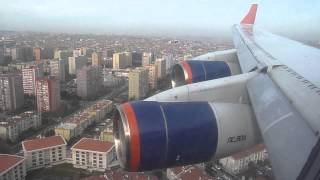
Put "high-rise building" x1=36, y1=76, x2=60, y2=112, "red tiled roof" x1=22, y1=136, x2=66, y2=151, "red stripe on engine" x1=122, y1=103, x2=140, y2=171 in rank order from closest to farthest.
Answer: "red stripe on engine" x1=122, y1=103, x2=140, y2=171 < "red tiled roof" x1=22, y1=136, x2=66, y2=151 < "high-rise building" x1=36, y1=76, x2=60, y2=112

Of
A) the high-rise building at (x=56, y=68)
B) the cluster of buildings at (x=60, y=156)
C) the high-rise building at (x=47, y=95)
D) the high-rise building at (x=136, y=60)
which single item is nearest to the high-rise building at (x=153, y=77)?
the high-rise building at (x=47, y=95)

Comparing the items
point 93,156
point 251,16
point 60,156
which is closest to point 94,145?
point 93,156

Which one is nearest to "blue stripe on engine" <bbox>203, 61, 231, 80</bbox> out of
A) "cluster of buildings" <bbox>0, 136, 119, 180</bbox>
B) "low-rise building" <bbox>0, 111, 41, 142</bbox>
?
"cluster of buildings" <bbox>0, 136, 119, 180</bbox>

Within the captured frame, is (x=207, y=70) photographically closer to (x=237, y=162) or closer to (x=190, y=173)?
(x=190, y=173)

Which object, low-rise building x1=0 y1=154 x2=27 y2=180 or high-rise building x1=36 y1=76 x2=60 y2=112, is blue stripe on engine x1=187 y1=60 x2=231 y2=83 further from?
high-rise building x1=36 y1=76 x2=60 y2=112

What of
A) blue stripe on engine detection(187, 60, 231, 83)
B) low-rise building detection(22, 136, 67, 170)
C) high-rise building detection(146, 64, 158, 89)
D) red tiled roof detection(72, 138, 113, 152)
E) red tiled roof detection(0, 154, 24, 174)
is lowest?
low-rise building detection(22, 136, 67, 170)

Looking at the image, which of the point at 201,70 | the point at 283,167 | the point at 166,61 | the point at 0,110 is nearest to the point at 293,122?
the point at 283,167
